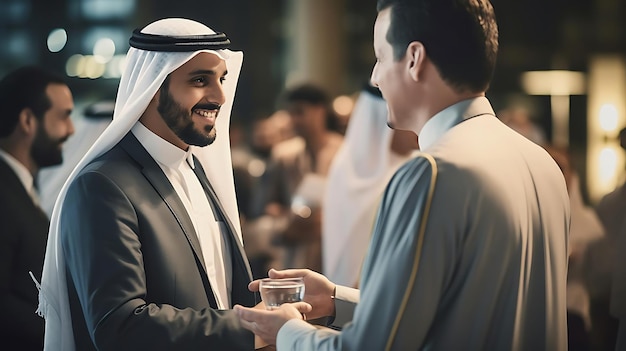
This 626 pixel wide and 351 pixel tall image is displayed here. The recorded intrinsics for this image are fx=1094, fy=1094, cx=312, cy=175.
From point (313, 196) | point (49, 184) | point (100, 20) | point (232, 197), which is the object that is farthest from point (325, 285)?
point (100, 20)

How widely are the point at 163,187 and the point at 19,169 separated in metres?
1.57

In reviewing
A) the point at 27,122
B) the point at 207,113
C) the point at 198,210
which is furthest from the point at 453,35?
the point at 27,122

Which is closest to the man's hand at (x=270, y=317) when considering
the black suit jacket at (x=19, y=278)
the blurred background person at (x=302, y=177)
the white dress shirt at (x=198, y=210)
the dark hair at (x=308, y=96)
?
the white dress shirt at (x=198, y=210)

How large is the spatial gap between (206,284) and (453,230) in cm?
96

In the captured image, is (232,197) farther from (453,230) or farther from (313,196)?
(313,196)

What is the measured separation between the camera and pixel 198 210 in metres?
3.19

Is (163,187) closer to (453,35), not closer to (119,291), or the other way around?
(119,291)

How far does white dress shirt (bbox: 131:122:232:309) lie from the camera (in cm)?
312

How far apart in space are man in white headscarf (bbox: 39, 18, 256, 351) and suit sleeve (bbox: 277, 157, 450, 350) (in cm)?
64

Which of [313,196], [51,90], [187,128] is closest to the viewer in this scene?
[187,128]

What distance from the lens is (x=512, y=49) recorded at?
53.6 feet

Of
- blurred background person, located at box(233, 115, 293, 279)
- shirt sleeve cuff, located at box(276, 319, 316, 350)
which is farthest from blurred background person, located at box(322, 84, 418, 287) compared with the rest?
shirt sleeve cuff, located at box(276, 319, 316, 350)

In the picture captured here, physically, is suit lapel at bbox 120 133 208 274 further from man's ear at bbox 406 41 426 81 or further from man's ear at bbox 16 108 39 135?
man's ear at bbox 16 108 39 135

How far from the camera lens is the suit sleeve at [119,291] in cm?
277
